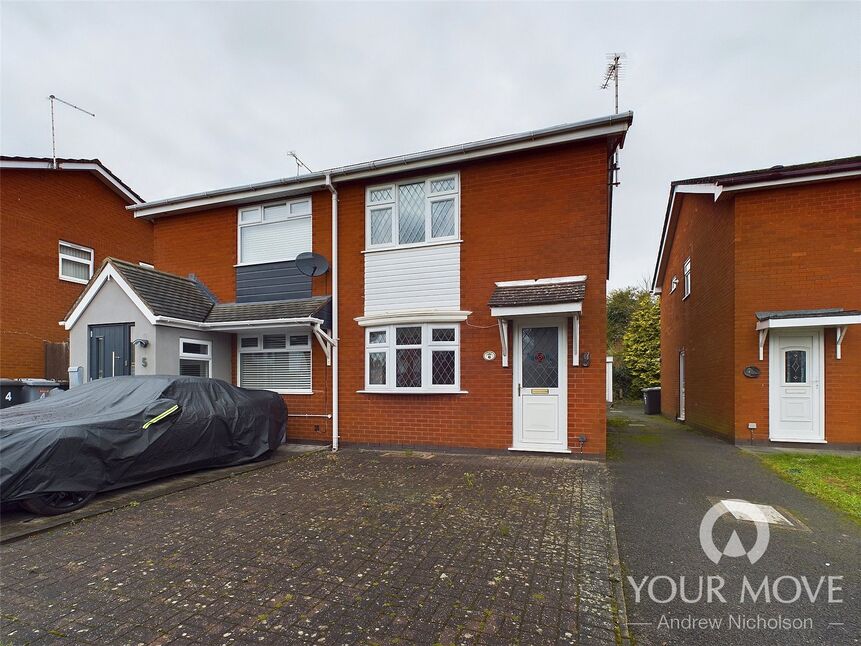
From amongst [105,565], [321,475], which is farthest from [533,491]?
[105,565]

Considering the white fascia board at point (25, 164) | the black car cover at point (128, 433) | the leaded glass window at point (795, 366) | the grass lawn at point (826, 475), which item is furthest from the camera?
the white fascia board at point (25, 164)

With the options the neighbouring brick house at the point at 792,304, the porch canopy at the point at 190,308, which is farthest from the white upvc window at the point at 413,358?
the neighbouring brick house at the point at 792,304

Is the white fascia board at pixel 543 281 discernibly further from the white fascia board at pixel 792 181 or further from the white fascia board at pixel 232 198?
the white fascia board at pixel 792 181

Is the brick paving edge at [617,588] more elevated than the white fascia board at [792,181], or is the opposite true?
the white fascia board at [792,181]

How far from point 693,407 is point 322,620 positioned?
41.7 feet

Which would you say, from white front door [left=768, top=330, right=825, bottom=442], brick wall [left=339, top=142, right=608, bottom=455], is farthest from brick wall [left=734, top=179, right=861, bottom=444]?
brick wall [left=339, top=142, right=608, bottom=455]

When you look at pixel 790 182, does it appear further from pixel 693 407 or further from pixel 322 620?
pixel 322 620

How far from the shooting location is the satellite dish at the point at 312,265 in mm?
9203

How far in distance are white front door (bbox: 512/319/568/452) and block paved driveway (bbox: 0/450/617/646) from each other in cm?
198

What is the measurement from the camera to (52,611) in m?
2.92

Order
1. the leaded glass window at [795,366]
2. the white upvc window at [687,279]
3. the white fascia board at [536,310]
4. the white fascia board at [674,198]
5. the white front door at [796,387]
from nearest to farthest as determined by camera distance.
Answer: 1. the white fascia board at [536,310]
2. the white front door at [796,387]
3. the leaded glass window at [795,366]
4. the white fascia board at [674,198]
5. the white upvc window at [687,279]

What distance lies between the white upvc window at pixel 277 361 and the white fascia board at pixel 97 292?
6.92 ft

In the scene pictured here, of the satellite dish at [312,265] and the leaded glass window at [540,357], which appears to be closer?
the leaded glass window at [540,357]

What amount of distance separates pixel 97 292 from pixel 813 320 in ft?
43.7
